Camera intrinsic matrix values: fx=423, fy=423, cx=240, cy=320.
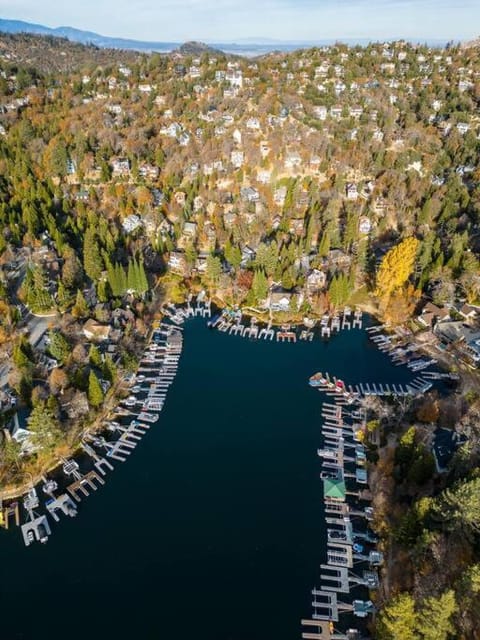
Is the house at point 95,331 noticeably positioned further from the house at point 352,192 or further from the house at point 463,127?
the house at point 463,127

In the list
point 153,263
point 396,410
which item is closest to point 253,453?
point 396,410

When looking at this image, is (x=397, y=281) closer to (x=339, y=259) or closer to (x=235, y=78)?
(x=339, y=259)

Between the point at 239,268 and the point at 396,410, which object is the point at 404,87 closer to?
the point at 239,268

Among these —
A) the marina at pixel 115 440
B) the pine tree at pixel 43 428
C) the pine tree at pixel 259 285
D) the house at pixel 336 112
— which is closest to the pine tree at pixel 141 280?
the marina at pixel 115 440

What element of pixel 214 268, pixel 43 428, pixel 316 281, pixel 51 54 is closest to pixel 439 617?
pixel 43 428

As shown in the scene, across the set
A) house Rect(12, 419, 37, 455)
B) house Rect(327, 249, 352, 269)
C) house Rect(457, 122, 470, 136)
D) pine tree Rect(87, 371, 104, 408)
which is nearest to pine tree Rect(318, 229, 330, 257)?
house Rect(327, 249, 352, 269)
